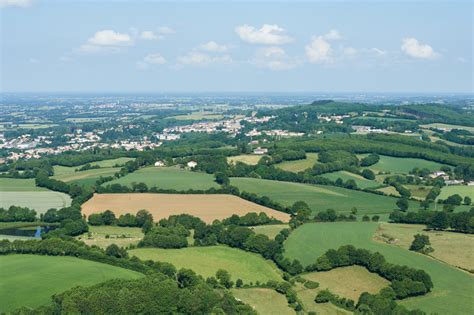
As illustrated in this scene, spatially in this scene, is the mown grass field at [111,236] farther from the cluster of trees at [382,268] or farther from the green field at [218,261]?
the cluster of trees at [382,268]

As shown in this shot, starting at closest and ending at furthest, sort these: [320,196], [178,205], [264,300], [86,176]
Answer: [264,300] < [178,205] < [320,196] < [86,176]

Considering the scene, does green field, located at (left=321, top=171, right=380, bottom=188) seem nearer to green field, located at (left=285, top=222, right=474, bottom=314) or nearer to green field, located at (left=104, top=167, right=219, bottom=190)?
green field, located at (left=104, top=167, right=219, bottom=190)

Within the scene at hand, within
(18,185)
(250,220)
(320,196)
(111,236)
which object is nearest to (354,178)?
(320,196)

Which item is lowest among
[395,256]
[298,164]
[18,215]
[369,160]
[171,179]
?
[18,215]

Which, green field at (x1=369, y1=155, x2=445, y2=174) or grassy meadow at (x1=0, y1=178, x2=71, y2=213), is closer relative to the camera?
grassy meadow at (x1=0, y1=178, x2=71, y2=213)

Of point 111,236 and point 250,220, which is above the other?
point 250,220

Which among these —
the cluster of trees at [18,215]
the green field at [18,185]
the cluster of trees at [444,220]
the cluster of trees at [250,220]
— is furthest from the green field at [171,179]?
the cluster of trees at [444,220]

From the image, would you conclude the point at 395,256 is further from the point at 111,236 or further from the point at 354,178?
the point at 354,178

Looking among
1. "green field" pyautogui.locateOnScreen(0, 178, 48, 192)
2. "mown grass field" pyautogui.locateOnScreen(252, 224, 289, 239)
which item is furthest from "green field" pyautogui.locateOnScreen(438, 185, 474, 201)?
"green field" pyautogui.locateOnScreen(0, 178, 48, 192)

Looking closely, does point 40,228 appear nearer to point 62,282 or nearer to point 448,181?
point 62,282
